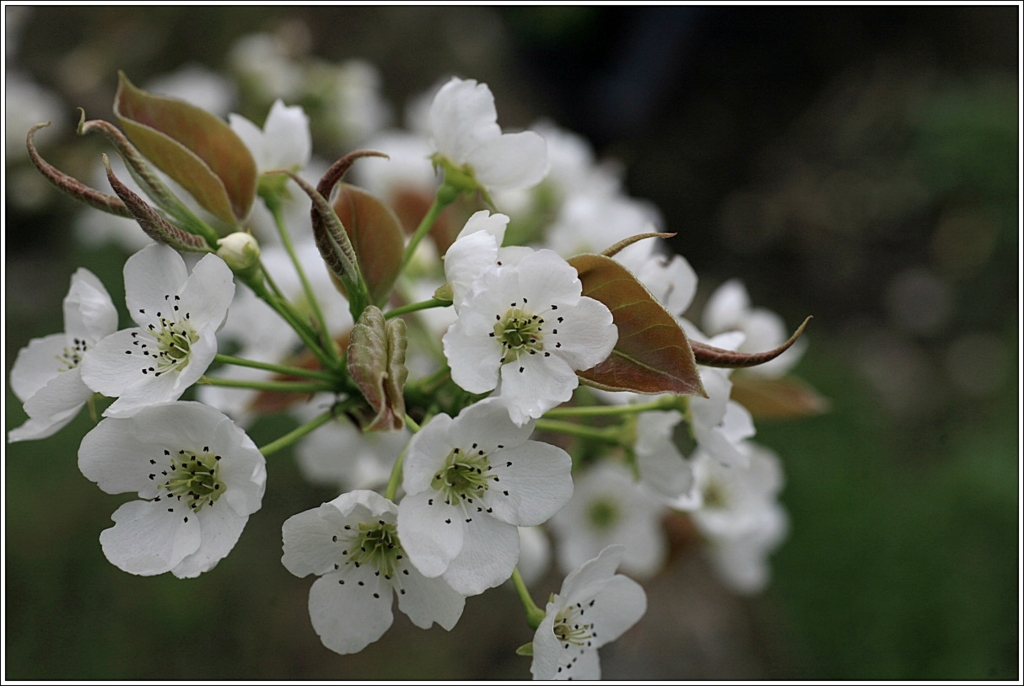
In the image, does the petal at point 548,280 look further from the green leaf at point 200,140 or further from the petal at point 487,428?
the green leaf at point 200,140

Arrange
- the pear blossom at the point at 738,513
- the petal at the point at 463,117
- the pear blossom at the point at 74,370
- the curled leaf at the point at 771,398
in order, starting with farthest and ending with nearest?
the pear blossom at the point at 738,513 → the curled leaf at the point at 771,398 → the petal at the point at 463,117 → the pear blossom at the point at 74,370

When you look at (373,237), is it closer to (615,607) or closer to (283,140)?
(283,140)

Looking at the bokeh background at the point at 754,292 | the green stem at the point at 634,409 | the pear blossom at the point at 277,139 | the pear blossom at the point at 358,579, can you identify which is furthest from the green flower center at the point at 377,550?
the bokeh background at the point at 754,292

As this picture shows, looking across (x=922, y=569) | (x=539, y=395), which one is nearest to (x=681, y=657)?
(x=922, y=569)

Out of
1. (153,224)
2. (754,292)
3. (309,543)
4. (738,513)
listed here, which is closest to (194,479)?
(309,543)

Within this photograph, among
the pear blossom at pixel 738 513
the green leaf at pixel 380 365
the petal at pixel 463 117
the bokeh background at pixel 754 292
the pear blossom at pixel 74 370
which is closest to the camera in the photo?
the green leaf at pixel 380 365

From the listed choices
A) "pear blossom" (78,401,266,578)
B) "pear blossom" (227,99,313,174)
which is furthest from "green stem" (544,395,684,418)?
"pear blossom" (227,99,313,174)

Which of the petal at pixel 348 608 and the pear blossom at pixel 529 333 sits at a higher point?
the pear blossom at pixel 529 333

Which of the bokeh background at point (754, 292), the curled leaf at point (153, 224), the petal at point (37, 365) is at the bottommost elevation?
the bokeh background at point (754, 292)
